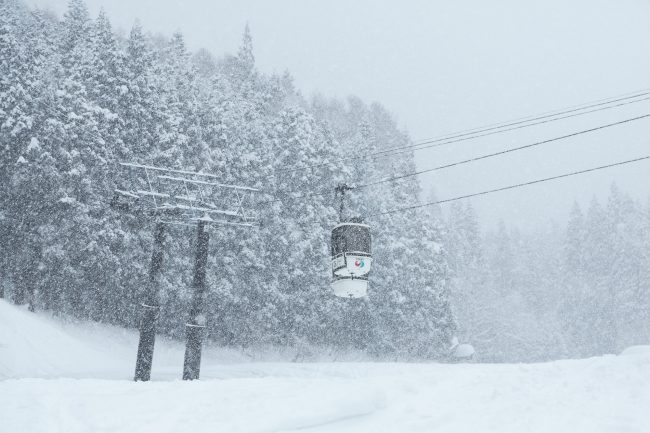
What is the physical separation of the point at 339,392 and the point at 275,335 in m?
26.0

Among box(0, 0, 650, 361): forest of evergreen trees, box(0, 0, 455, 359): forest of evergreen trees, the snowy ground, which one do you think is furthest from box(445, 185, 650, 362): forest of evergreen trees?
the snowy ground

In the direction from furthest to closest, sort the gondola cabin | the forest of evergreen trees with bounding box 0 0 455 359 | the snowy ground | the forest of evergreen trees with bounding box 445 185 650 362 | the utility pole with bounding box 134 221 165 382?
the forest of evergreen trees with bounding box 445 185 650 362 → the forest of evergreen trees with bounding box 0 0 455 359 → the utility pole with bounding box 134 221 165 382 → the gondola cabin → the snowy ground

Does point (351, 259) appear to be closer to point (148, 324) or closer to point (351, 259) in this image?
point (351, 259)

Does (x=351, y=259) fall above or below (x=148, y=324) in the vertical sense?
above

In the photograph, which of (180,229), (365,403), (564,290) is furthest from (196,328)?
(564,290)

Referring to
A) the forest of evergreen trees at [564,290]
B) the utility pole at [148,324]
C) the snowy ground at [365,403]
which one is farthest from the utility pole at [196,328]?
the forest of evergreen trees at [564,290]

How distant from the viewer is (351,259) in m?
18.1

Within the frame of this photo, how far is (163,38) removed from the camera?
9056 cm

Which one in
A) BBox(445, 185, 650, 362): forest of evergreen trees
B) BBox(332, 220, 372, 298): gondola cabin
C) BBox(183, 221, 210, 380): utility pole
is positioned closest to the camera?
BBox(332, 220, 372, 298): gondola cabin

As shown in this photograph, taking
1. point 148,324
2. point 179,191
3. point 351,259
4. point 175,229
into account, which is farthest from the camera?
point 175,229

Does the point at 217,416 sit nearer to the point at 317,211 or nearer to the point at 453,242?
the point at 317,211

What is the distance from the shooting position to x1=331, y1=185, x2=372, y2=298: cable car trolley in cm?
1809

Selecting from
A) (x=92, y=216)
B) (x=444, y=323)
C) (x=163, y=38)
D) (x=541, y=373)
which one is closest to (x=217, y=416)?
(x=541, y=373)

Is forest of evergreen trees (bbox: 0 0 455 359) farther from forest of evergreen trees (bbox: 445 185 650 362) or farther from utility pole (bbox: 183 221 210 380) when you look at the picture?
forest of evergreen trees (bbox: 445 185 650 362)
